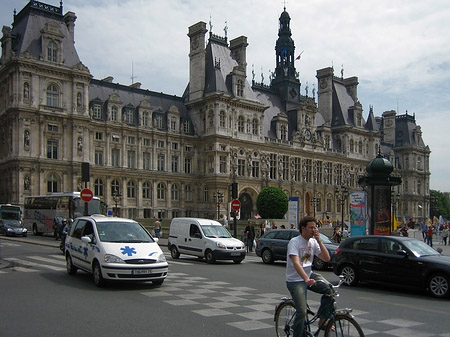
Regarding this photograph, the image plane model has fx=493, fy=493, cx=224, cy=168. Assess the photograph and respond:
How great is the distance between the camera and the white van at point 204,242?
22.0 meters

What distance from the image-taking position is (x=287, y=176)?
231 ft

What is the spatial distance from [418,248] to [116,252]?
8982mm

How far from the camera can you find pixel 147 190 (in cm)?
5866

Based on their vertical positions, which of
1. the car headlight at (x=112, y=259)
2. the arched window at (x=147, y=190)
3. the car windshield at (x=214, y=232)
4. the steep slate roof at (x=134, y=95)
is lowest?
the car windshield at (x=214, y=232)

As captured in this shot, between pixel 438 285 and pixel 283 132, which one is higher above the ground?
pixel 283 132

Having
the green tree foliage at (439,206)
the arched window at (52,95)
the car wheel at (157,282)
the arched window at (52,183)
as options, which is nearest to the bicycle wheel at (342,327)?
the car wheel at (157,282)

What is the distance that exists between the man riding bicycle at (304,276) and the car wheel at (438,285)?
7950mm

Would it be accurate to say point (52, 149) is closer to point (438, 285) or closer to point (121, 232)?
point (121, 232)

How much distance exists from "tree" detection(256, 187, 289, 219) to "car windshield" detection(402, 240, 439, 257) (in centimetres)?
4059

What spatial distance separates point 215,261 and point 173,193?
128 feet

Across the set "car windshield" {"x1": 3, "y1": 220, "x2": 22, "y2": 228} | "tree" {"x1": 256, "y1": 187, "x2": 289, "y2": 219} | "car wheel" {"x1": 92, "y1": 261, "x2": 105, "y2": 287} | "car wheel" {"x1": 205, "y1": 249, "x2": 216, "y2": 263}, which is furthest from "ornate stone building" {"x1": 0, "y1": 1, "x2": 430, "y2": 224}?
"car wheel" {"x1": 92, "y1": 261, "x2": 105, "y2": 287}

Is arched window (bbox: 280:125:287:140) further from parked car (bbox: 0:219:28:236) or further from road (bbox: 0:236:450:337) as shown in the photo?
road (bbox: 0:236:450:337)

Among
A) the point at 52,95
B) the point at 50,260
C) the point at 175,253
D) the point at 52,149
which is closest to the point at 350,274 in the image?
the point at 175,253

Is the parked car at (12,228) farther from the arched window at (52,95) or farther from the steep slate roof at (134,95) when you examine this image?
the steep slate roof at (134,95)
